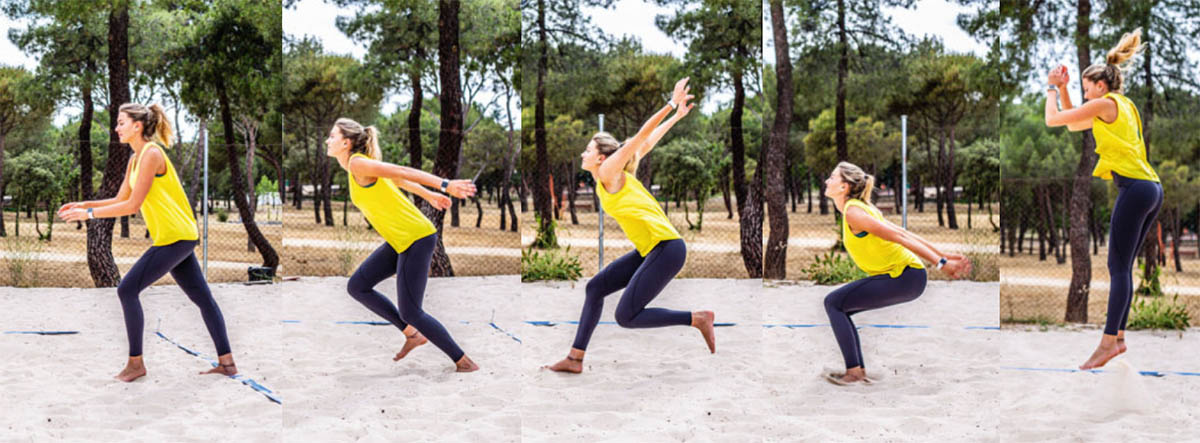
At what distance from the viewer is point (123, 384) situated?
3961 mm

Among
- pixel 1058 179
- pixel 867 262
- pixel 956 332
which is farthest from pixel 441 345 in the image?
pixel 1058 179

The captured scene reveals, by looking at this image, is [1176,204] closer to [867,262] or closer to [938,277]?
[938,277]

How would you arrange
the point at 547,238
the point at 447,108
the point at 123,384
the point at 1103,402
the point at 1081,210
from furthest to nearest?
the point at 547,238 < the point at 447,108 < the point at 1081,210 < the point at 123,384 < the point at 1103,402

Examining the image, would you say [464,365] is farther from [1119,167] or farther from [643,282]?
[1119,167]

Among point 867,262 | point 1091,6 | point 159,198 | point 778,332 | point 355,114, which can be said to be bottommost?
point 778,332

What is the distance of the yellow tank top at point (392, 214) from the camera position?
3.82 m

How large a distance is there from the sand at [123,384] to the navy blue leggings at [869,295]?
2221mm

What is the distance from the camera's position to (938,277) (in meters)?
8.52

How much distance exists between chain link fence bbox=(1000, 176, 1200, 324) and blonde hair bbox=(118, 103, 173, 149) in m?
5.76

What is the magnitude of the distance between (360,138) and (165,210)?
0.82m

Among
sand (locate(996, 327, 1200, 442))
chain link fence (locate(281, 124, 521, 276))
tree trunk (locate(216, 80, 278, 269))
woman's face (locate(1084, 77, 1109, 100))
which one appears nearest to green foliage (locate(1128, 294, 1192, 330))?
sand (locate(996, 327, 1200, 442))

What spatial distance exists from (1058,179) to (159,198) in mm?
6123

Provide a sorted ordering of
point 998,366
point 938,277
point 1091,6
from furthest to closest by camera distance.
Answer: point 938,277, point 1091,6, point 998,366

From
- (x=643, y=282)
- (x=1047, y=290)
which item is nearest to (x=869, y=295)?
(x=643, y=282)
